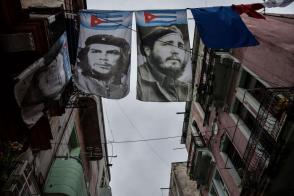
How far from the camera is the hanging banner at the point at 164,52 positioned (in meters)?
10.5

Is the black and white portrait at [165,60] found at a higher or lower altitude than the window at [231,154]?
higher

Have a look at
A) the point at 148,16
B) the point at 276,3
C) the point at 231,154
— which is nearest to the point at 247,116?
the point at 231,154

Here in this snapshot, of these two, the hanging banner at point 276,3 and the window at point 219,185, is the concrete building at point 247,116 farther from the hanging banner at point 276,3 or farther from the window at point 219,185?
the hanging banner at point 276,3

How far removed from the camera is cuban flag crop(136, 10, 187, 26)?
10.5 metres

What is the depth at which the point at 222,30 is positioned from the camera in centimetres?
1012

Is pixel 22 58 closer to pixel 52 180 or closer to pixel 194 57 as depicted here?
pixel 52 180

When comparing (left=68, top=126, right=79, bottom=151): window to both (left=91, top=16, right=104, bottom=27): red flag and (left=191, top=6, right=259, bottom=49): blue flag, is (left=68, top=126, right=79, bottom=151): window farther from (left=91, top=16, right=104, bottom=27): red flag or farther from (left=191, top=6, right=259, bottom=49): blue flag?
(left=191, top=6, right=259, bottom=49): blue flag

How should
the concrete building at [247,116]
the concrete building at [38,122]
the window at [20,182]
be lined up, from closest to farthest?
the window at [20,182], the concrete building at [38,122], the concrete building at [247,116]

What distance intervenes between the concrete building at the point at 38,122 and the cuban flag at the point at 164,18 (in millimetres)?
2715

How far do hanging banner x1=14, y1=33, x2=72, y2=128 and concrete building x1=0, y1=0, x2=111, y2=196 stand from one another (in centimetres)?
26

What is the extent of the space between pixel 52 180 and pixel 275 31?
38.5 ft

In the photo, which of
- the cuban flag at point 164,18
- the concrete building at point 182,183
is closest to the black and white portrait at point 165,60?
the cuban flag at point 164,18

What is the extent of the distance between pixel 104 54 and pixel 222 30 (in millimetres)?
3987

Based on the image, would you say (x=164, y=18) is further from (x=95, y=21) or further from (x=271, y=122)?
(x=271, y=122)
